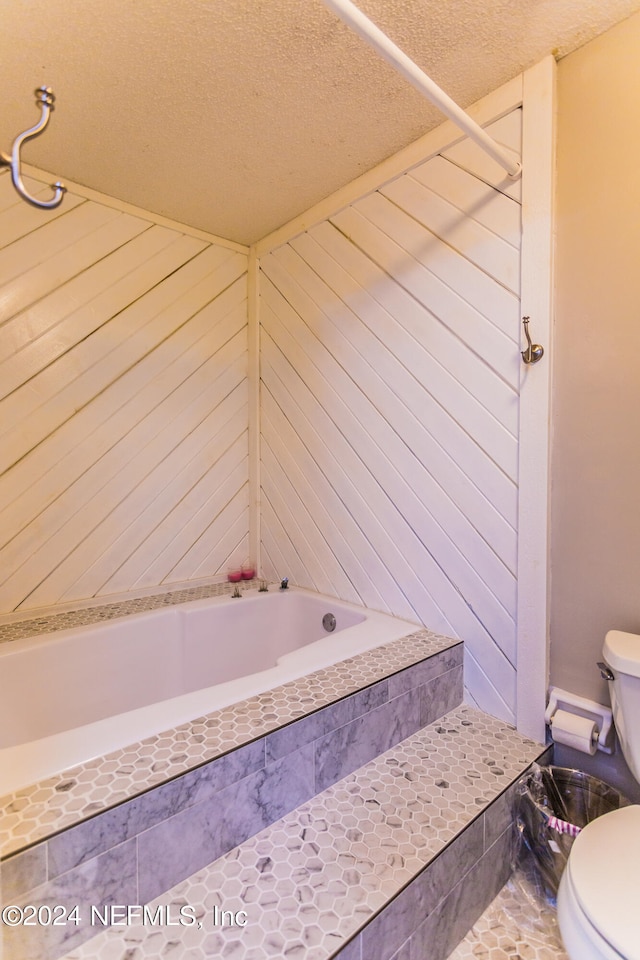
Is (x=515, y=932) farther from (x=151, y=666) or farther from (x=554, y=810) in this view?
(x=151, y=666)

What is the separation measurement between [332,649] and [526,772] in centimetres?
67

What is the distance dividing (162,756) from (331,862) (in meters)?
0.45

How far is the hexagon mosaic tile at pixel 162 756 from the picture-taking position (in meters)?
0.85

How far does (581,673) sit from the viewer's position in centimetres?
143

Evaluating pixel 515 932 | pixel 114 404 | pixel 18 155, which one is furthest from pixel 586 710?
pixel 114 404

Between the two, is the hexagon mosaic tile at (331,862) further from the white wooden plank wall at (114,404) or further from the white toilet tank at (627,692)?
the white wooden plank wall at (114,404)

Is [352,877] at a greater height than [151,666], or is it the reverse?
[151,666]

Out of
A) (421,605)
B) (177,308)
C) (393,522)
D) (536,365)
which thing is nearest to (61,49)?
Result: (177,308)

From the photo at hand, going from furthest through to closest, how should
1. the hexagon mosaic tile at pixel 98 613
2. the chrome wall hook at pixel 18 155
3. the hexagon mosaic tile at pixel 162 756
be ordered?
the hexagon mosaic tile at pixel 98 613, the hexagon mosaic tile at pixel 162 756, the chrome wall hook at pixel 18 155

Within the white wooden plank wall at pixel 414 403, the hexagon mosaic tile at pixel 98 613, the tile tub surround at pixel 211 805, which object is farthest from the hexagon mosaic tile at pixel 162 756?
the hexagon mosaic tile at pixel 98 613

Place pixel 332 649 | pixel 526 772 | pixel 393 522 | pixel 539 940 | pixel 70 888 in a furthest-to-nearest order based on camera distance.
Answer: pixel 393 522 → pixel 332 649 → pixel 526 772 → pixel 539 940 → pixel 70 888

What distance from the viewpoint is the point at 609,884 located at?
83 centimetres

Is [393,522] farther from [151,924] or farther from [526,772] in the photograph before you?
[151,924]

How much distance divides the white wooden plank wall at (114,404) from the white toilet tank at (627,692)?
6.20 feet
